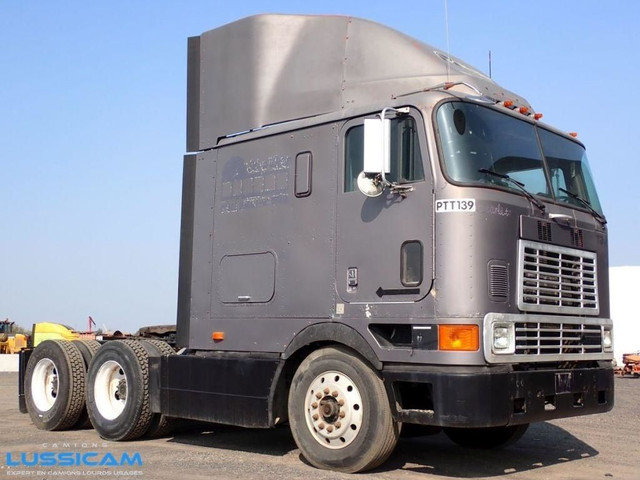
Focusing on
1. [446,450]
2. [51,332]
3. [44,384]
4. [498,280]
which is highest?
[498,280]

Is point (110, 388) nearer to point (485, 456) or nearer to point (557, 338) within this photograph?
point (485, 456)

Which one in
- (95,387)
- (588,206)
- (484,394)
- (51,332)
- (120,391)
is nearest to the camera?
(484,394)

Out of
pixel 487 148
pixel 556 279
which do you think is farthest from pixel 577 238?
pixel 487 148

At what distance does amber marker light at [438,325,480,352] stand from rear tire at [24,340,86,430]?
5.40 m

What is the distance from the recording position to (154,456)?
802cm

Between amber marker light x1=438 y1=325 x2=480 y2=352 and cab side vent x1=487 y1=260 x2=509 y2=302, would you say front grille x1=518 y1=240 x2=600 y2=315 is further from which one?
amber marker light x1=438 y1=325 x2=480 y2=352

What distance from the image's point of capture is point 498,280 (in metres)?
6.71

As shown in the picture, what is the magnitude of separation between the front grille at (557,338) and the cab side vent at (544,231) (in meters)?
0.76

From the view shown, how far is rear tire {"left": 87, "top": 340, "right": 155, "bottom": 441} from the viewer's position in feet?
29.5

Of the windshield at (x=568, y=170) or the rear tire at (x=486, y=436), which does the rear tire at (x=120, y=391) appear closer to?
the rear tire at (x=486, y=436)

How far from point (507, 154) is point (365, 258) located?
1.62 metres

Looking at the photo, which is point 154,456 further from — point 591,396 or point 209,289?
point 591,396

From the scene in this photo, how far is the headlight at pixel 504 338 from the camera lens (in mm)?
6570

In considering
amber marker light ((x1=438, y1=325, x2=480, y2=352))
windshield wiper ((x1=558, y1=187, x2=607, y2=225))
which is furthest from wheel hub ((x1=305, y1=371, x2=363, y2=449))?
windshield wiper ((x1=558, y1=187, x2=607, y2=225))
